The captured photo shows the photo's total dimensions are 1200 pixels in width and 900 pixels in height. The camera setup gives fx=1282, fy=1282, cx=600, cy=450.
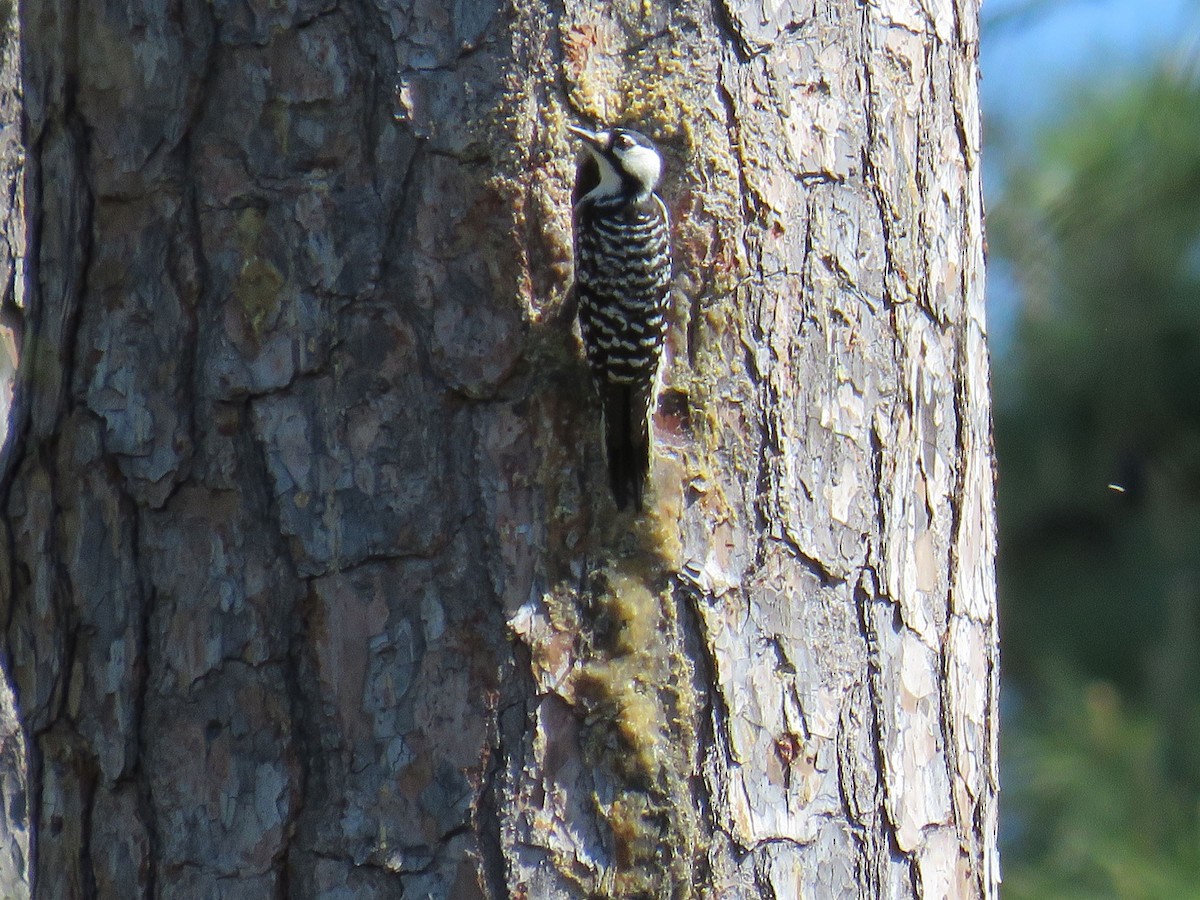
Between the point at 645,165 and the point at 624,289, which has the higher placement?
the point at 645,165

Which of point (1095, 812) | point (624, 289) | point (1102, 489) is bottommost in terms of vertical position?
point (1095, 812)

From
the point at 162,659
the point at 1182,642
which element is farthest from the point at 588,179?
the point at 1182,642

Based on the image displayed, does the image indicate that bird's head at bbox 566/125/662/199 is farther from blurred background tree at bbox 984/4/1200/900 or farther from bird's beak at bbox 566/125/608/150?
blurred background tree at bbox 984/4/1200/900

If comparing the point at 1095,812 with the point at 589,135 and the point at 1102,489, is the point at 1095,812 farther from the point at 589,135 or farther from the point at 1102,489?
the point at 589,135

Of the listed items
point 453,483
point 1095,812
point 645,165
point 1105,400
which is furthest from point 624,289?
point 1105,400

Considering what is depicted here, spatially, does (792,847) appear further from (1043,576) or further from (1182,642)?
(1043,576)

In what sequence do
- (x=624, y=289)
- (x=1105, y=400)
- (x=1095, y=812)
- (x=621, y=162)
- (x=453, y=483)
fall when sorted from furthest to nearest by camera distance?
1. (x=1105, y=400)
2. (x=1095, y=812)
3. (x=621, y=162)
4. (x=624, y=289)
5. (x=453, y=483)

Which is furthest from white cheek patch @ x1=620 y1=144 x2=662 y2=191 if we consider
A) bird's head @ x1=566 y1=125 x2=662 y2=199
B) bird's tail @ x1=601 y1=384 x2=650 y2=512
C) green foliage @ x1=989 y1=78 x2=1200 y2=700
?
green foliage @ x1=989 y1=78 x2=1200 y2=700

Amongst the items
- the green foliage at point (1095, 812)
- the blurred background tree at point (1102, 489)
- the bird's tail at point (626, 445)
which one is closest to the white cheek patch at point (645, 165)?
the bird's tail at point (626, 445)
